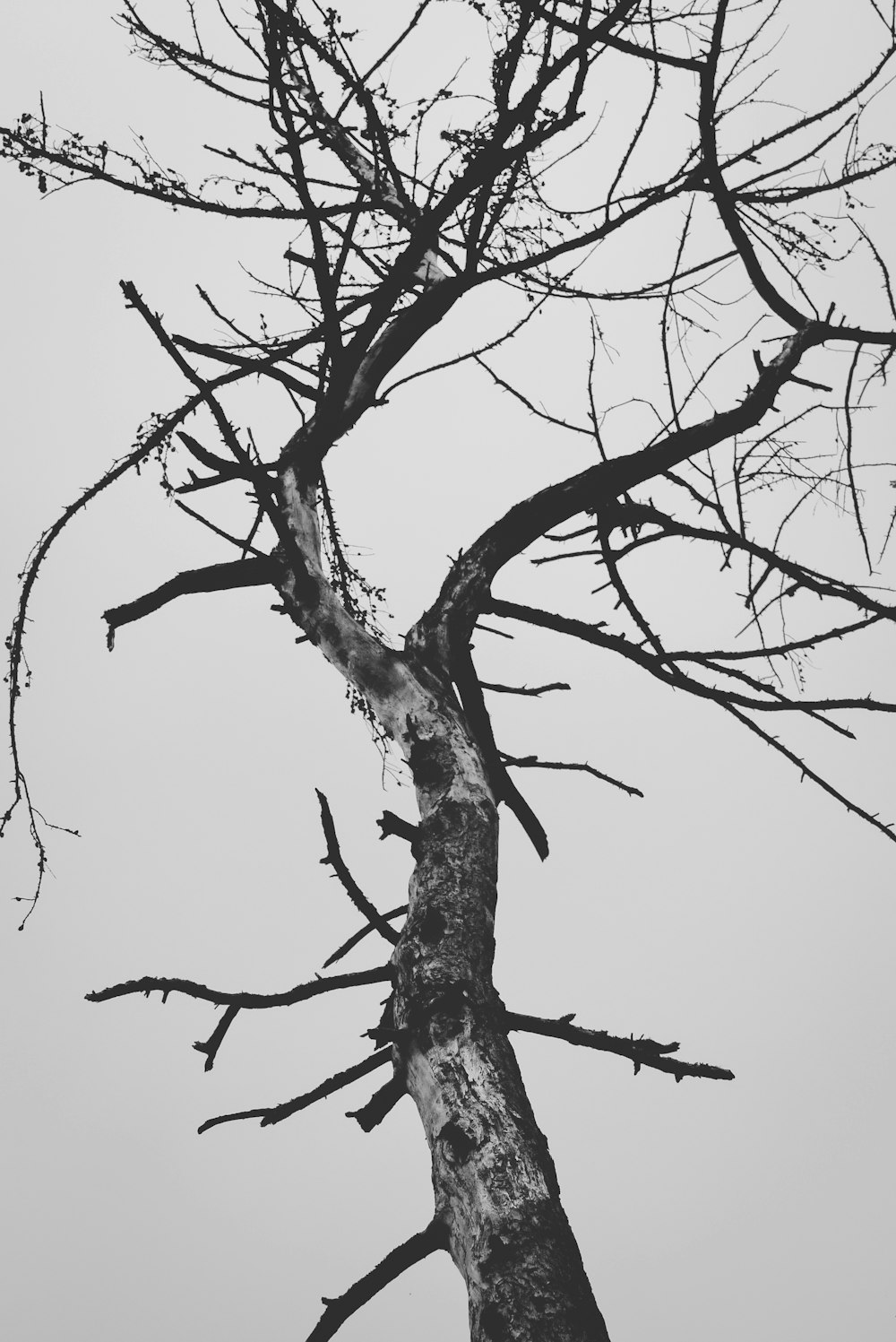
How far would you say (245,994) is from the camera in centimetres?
189

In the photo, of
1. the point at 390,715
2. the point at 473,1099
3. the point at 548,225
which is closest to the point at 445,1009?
the point at 473,1099

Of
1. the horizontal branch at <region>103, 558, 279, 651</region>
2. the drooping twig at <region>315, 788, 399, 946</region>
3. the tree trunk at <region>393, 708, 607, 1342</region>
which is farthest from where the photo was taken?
the horizontal branch at <region>103, 558, 279, 651</region>

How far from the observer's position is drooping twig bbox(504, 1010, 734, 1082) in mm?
1754

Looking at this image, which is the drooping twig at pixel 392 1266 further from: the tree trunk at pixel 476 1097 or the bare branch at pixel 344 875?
the bare branch at pixel 344 875

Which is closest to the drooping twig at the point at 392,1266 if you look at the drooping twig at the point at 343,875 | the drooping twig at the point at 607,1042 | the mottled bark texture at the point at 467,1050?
the mottled bark texture at the point at 467,1050

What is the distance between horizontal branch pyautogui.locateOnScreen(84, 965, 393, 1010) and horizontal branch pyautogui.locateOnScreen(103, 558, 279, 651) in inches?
43.8

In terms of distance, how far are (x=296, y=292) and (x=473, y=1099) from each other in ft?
9.65

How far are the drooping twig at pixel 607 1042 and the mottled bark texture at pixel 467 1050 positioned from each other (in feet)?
0.69

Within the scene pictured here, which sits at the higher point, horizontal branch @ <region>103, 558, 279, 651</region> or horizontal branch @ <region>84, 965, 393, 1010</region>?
horizontal branch @ <region>103, 558, 279, 651</region>

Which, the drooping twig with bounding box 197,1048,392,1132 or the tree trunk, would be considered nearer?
the tree trunk

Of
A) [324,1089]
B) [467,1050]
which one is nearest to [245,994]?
[324,1089]

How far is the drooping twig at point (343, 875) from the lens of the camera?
6.61 ft

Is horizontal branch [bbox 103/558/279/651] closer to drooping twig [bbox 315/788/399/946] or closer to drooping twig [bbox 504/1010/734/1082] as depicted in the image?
drooping twig [bbox 315/788/399/946]

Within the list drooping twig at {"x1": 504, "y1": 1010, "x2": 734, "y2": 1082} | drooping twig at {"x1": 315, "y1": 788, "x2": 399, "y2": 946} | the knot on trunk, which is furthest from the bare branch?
the knot on trunk
